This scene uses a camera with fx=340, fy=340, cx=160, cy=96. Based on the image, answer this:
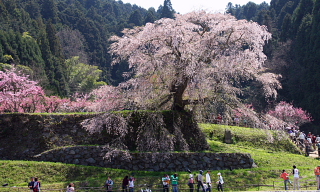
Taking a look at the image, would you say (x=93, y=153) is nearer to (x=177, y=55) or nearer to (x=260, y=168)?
(x=177, y=55)

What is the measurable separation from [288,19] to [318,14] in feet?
36.0

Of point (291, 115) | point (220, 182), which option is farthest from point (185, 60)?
point (291, 115)

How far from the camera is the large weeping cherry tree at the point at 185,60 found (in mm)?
16656

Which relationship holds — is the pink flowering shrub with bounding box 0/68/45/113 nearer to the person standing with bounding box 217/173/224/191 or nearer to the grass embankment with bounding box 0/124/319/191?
the grass embankment with bounding box 0/124/319/191

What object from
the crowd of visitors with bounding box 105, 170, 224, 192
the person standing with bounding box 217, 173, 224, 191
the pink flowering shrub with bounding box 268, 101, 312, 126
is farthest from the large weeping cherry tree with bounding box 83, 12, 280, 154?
the pink flowering shrub with bounding box 268, 101, 312, 126

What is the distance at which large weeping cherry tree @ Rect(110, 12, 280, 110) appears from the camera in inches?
656

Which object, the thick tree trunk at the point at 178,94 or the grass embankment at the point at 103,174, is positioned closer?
the grass embankment at the point at 103,174

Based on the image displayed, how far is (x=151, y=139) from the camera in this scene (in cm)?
1564

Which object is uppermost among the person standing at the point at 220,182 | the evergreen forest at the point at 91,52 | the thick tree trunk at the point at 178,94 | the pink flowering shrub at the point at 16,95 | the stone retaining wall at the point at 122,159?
the evergreen forest at the point at 91,52

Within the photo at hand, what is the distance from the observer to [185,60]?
16.4m

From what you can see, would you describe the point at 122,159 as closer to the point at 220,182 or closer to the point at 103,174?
the point at 103,174

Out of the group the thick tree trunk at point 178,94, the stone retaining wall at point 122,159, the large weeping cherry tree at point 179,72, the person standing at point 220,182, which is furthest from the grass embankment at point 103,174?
the thick tree trunk at point 178,94

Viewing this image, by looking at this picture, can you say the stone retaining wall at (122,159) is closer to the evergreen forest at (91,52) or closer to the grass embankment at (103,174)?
the grass embankment at (103,174)

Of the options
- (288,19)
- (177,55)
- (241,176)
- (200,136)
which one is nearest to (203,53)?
(177,55)
